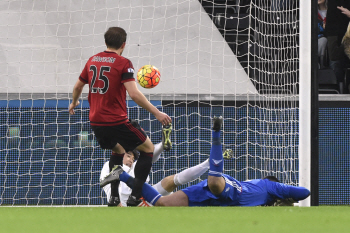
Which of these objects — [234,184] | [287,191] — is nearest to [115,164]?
[234,184]

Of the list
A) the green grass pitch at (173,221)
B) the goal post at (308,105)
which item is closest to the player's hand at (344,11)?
the goal post at (308,105)

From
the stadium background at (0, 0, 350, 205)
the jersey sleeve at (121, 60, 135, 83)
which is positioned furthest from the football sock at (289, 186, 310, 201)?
the stadium background at (0, 0, 350, 205)

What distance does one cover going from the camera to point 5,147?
6.78 metres

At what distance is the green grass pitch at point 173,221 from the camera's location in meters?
2.67

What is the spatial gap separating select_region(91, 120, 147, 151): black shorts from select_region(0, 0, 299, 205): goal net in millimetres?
2312

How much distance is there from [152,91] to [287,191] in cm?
295

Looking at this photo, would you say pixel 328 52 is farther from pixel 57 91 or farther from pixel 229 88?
pixel 57 91

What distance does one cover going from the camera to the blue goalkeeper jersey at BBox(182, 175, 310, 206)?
4781 millimetres

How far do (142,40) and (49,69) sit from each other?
4.26 ft

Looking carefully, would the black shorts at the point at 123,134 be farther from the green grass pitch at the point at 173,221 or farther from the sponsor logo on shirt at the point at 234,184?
the green grass pitch at the point at 173,221

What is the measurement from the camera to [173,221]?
9.81 ft

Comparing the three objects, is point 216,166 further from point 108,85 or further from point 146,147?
point 108,85

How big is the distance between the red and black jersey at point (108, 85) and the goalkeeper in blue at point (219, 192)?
0.47m

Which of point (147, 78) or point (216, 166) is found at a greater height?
point (147, 78)
